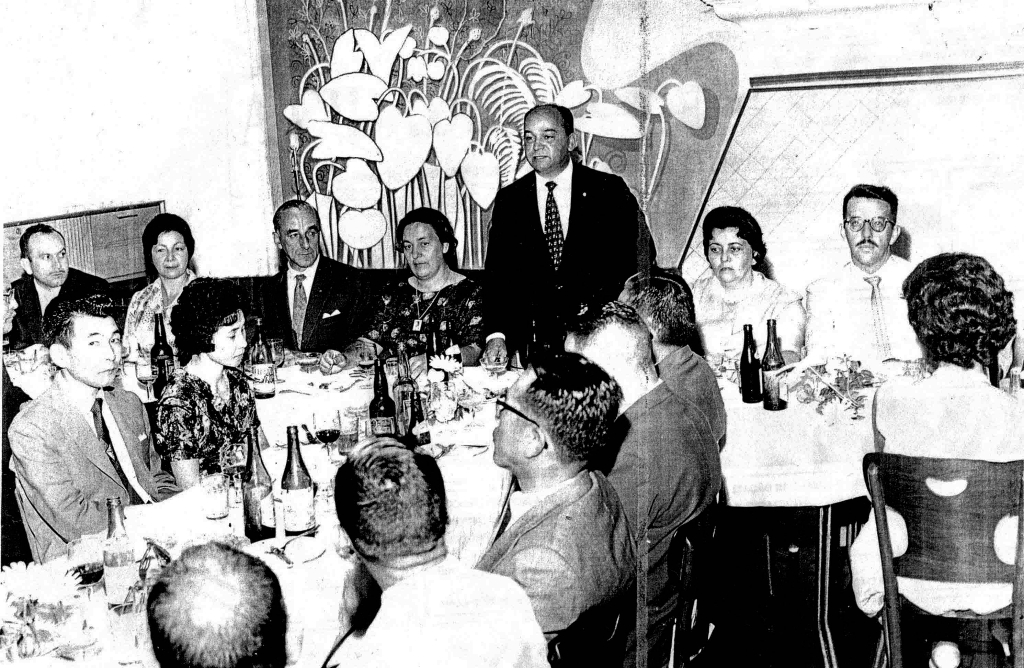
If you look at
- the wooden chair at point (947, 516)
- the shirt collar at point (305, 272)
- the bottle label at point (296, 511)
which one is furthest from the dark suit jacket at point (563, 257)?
the wooden chair at point (947, 516)

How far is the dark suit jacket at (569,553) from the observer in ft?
5.70

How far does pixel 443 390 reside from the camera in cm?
300

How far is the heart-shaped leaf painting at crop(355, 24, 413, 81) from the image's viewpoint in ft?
13.8

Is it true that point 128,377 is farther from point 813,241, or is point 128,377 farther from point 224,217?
point 813,241

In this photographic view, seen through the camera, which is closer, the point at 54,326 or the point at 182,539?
the point at 182,539

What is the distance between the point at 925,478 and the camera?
1903 mm

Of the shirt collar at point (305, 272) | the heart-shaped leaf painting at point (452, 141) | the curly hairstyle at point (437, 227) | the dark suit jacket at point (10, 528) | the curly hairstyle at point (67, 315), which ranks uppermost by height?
the heart-shaped leaf painting at point (452, 141)

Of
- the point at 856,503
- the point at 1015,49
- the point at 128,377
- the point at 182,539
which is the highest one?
the point at 1015,49

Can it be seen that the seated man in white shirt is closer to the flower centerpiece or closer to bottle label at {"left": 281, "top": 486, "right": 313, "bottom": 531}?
bottle label at {"left": 281, "top": 486, "right": 313, "bottom": 531}

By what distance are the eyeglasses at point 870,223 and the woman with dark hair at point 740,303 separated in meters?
0.36

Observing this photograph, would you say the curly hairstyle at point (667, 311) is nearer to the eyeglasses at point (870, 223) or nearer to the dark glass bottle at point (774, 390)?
the dark glass bottle at point (774, 390)

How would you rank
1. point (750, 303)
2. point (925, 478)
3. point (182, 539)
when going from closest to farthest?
point (925, 478), point (182, 539), point (750, 303)

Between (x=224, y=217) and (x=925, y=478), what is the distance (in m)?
3.24

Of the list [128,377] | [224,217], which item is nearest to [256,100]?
[224,217]
